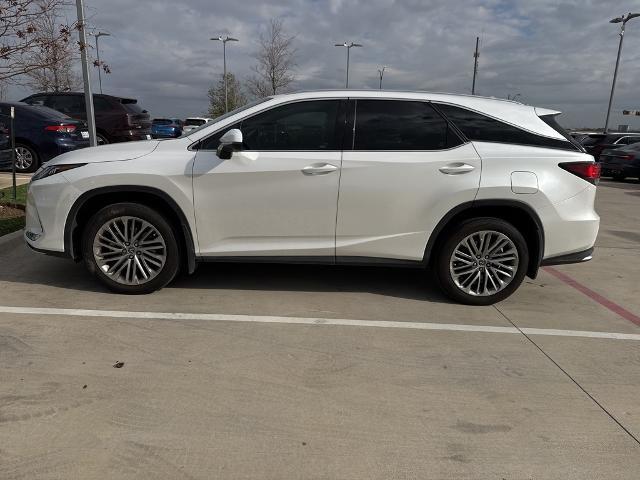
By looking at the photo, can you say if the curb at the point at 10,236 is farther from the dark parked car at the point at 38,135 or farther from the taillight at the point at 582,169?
the taillight at the point at 582,169

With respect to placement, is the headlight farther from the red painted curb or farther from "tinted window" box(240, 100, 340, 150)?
the red painted curb

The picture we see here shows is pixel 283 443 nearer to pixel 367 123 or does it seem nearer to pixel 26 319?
pixel 26 319

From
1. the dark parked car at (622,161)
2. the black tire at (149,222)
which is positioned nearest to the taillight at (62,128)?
the black tire at (149,222)

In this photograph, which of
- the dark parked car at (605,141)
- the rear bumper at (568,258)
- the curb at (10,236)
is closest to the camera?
the rear bumper at (568,258)

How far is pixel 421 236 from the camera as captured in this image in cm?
439

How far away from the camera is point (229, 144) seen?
4.08 meters

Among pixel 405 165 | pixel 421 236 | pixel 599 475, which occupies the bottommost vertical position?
pixel 599 475

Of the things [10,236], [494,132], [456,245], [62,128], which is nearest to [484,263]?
[456,245]

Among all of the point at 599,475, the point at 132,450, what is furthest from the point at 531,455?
the point at 132,450

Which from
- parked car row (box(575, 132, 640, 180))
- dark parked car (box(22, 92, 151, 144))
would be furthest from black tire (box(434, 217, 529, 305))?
parked car row (box(575, 132, 640, 180))

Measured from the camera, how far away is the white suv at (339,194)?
4258mm

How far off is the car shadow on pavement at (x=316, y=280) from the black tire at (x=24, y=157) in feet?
24.3

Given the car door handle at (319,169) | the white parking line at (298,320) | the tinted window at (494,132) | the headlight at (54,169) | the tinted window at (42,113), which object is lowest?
the white parking line at (298,320)

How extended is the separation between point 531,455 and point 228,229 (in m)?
2.83
